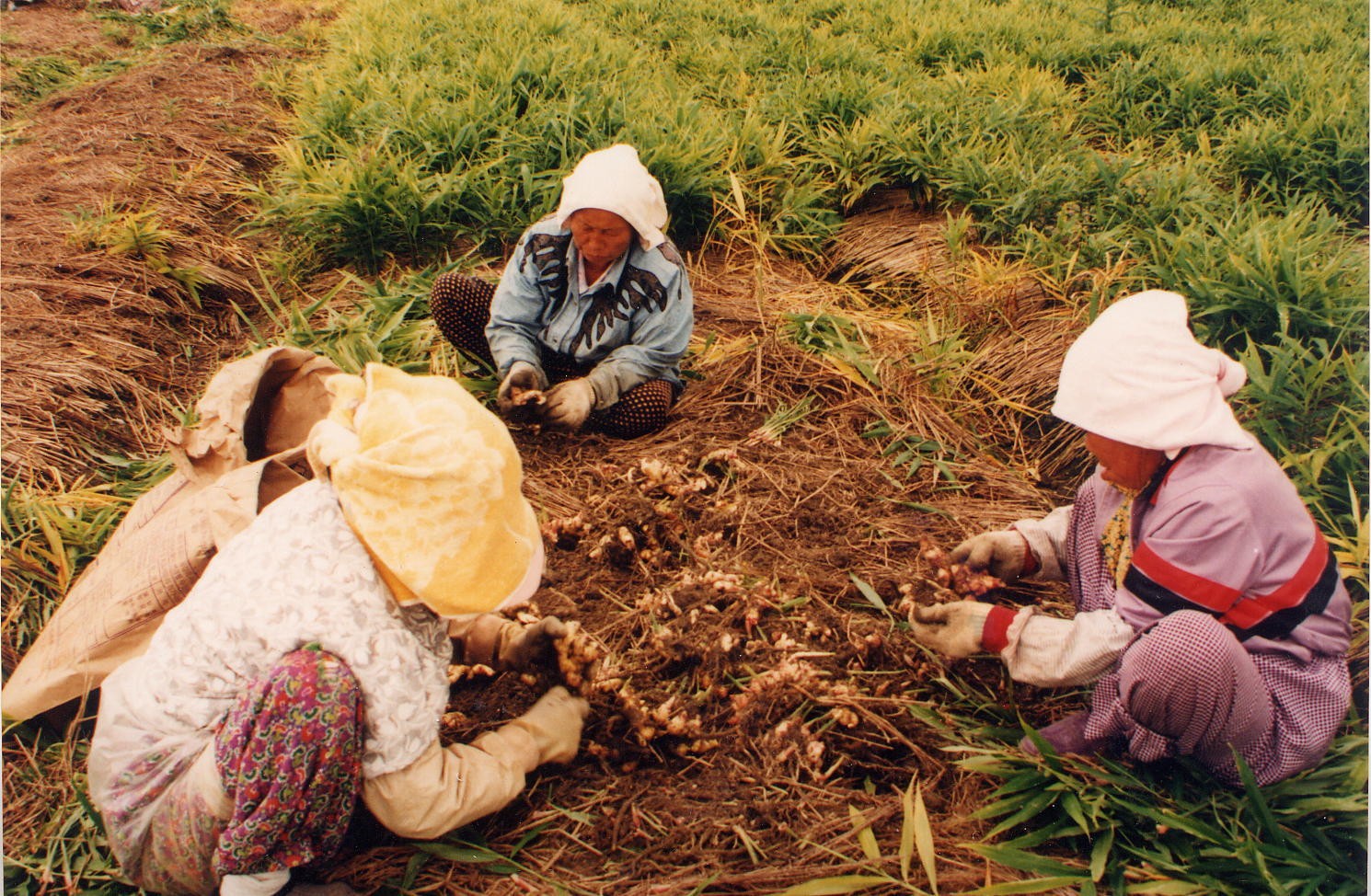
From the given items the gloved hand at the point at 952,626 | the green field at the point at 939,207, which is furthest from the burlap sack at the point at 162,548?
the gloved hand at the point at 952,626

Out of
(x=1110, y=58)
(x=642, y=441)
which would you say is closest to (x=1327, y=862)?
(x=642, y=441)

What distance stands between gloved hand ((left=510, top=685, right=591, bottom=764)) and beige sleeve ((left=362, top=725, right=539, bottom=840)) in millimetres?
126

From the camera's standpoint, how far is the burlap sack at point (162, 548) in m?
1.73

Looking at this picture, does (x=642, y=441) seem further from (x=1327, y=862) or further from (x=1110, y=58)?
(x=1110, y=58)

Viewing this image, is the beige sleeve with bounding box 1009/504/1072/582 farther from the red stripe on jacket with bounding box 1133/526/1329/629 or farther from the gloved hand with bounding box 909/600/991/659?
the red stripe on jacket with bounding box 1133/526/1329/629

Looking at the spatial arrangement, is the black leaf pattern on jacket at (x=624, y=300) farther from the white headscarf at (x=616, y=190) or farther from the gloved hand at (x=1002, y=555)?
the gloved hand at (x=1002, y=555)

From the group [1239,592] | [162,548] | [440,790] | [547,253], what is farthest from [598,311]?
[1239,592]

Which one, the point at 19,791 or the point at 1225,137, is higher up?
the point at 1225,137

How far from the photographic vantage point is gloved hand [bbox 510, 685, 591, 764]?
1688mm

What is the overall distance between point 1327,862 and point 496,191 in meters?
3.37

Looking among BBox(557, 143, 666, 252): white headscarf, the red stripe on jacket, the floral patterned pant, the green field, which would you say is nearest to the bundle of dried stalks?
the green field

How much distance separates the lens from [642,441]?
276 centimetres

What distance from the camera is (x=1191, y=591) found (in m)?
1.50

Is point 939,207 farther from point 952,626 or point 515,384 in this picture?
point 952,626
